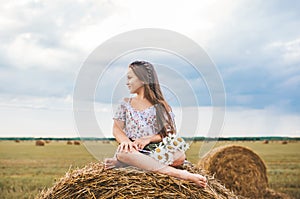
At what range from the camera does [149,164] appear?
3.24m

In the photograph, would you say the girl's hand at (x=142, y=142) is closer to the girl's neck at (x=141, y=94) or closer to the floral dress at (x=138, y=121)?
the floral dress at (x=138, y=121)

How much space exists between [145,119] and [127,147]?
0.33m

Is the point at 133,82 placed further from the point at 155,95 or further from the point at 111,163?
the point at 111,163

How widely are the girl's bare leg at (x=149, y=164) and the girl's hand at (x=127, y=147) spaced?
0.02 m

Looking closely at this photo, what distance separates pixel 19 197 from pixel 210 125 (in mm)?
5549

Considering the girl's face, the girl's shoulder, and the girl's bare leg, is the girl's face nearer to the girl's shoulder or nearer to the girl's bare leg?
the girl's shoulder

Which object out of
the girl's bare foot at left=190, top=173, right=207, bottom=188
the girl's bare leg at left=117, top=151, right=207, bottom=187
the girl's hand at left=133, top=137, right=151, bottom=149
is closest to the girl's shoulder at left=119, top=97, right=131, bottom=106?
the girl's hand at left=133, top=137, right=151, bottom=149

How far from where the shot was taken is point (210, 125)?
3408 millimetres

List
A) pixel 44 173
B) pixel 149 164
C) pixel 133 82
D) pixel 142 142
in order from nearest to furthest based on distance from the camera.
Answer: pixel 149 164 → pixel 142 142 → pixel 133 82 → pixel 44 173

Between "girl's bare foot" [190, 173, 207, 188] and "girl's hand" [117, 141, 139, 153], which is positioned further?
"girl's bare foot" [190, 173, 207, 188]

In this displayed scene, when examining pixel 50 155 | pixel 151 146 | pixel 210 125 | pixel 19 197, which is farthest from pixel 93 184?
pixel 50 155

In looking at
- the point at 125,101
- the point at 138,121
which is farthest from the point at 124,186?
the point at 125,101

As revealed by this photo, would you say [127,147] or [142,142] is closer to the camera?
[127,147]

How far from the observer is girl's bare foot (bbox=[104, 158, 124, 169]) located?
337 cm
